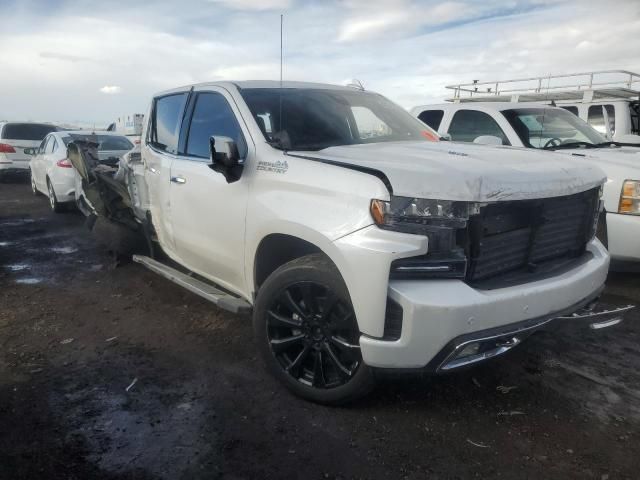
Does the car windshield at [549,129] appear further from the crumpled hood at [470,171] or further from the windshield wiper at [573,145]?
the crumpled hood at [470,171]

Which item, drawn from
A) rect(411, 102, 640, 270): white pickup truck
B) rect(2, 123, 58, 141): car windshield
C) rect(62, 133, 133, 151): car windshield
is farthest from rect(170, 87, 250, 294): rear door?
rect(2, 123, 58, 141): car windshield

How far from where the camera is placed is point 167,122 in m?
4.54

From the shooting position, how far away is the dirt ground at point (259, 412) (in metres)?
2.45

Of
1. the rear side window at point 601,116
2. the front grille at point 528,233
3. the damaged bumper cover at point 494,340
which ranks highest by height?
the rear side window at point 601,116

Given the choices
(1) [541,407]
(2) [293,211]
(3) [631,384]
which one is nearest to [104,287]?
(2) [293,211]

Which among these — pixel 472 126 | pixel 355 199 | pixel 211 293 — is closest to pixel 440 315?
pixel 355 199

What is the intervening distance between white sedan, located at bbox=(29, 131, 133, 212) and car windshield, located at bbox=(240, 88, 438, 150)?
5.90 meters

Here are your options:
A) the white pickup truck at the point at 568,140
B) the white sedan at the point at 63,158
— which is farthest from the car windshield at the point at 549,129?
the white sedan at the point at 63,158

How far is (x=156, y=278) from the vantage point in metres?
5.52

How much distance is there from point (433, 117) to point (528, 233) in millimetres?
4720

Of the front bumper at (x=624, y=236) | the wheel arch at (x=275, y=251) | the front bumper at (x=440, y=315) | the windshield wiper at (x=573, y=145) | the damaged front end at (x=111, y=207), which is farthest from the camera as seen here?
the windshield wiper at (x=573, y=145)

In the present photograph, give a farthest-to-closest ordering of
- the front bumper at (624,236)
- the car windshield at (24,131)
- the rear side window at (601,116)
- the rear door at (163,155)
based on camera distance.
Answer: the car windshield at (24,131), the rear side window at (601,116), the front bumper at (624,236), the rear door at (163,155)

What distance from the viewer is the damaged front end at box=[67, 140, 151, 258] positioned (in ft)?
17.3

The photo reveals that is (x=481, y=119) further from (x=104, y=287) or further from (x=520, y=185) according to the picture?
(x=104, y=287)
